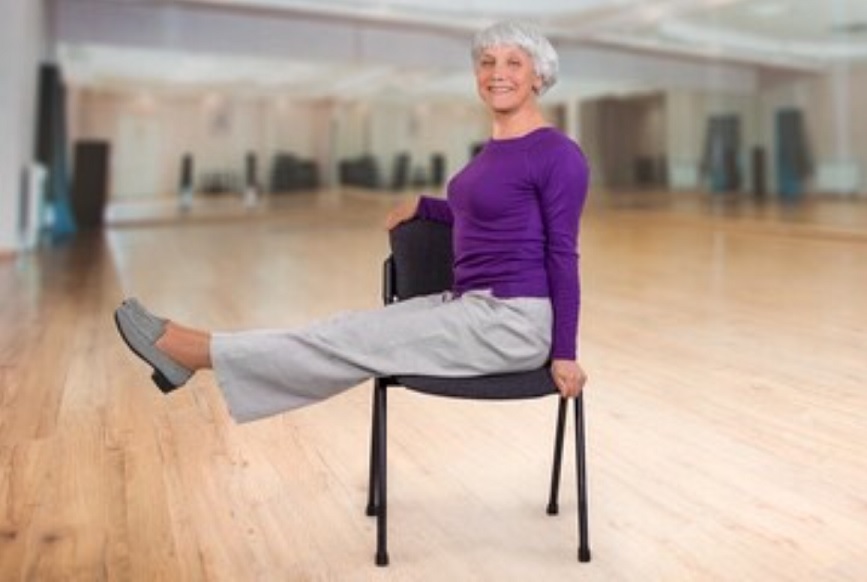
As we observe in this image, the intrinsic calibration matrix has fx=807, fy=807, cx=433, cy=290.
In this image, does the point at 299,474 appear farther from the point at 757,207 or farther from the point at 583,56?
the point at 583,56

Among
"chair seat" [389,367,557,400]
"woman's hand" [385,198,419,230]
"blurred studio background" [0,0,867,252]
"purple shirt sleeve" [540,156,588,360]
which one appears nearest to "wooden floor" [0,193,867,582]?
"chair seat" [389,367,557,400]

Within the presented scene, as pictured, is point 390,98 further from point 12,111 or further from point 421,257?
point 421,257

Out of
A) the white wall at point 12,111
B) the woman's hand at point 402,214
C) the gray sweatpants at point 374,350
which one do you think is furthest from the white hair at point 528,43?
the white wall at point 12,111

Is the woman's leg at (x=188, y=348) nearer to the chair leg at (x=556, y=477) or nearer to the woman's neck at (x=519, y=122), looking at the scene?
the woman's neck at (x=519, y=122)

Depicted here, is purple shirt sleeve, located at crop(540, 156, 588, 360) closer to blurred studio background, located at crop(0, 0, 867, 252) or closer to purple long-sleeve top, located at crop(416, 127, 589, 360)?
purple long-sleeve top, located at crop(416, 127, 589, 360)

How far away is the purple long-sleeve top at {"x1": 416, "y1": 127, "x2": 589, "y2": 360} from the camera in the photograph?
1547 millimetres

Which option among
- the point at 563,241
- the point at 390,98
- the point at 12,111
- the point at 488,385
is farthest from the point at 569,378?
the point at 390,98

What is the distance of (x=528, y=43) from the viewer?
5.27 ft

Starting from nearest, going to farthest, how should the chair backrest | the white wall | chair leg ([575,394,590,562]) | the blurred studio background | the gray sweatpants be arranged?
the gray sweatpants, chair leg ([575,394,590,562]), the chair backrest, the white wall, the blurred studio background

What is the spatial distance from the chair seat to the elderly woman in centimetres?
2

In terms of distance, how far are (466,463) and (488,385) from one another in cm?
71

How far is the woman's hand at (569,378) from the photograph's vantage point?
5.16ft

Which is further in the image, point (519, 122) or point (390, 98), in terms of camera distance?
point (390, 98)

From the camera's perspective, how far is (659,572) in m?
1.60
